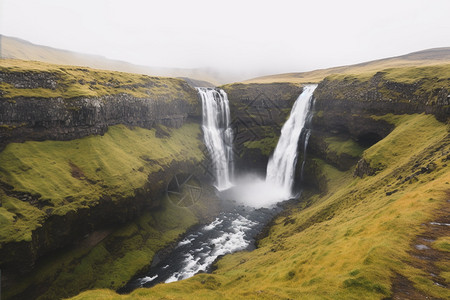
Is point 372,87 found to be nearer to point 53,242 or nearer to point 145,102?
point 145,102

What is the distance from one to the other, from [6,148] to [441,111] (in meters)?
59.5

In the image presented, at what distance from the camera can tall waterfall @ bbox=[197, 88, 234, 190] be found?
2586 inches

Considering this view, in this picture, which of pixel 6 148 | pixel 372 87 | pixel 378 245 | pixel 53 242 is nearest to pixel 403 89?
pixel 372 87

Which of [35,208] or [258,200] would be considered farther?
[258,200]

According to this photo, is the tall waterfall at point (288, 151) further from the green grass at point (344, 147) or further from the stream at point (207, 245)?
the stream at point (207, 245)

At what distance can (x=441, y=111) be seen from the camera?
35.5 metres

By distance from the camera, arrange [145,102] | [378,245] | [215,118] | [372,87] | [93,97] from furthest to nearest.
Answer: [215,118] < [145,102] < [372,87] < [93,97] < [378,245]

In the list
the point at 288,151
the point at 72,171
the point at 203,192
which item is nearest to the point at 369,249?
the point at 72,171

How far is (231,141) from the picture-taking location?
71688mm

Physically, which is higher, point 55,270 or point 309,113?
point 309,113

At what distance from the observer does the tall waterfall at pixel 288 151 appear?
58750mm

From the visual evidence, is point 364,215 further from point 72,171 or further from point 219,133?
point 219,133

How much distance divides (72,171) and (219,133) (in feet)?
137

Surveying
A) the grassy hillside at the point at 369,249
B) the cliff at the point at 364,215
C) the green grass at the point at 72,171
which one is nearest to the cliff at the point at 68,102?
the green grass at the point at 72,171
